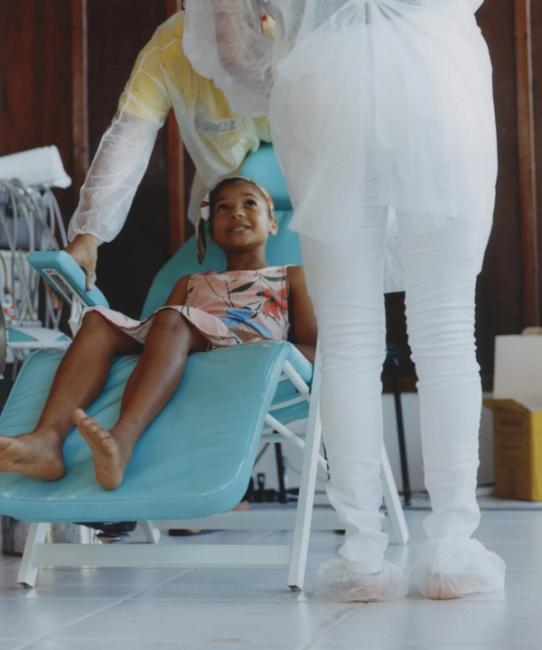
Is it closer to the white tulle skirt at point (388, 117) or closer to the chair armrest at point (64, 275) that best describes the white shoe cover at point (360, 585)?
the white tulle skirt at point (388, 117)

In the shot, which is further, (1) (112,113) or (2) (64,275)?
(1) (112,113)

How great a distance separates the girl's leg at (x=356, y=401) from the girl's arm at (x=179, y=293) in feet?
3.04

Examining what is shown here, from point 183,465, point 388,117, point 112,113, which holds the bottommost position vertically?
point 183,465

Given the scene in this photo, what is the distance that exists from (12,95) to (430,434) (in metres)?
2.75

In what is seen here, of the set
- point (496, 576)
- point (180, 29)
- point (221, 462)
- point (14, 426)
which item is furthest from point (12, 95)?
point (496, 576)

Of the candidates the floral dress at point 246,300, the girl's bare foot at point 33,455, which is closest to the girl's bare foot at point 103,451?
the girl's bare foot at point 33,455

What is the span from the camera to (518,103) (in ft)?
12.5

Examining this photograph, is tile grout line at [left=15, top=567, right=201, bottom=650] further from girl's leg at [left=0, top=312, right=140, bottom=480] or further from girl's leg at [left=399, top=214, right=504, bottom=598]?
girl's leg at [left=399, top=214, right=504, bottom=598]

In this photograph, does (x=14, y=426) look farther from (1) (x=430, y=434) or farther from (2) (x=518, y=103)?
(2) (x=518, y=103)

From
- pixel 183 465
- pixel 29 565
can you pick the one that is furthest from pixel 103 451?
pixel 29 565

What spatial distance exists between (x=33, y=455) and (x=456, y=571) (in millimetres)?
756

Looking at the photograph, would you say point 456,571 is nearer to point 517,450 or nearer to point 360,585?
point 360,585

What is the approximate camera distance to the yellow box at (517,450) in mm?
3391

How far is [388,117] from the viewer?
1821 millimetres
